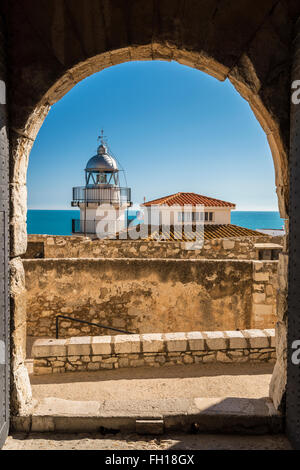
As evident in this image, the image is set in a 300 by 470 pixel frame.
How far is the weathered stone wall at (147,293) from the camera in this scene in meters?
7.29

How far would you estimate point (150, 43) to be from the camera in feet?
9.03

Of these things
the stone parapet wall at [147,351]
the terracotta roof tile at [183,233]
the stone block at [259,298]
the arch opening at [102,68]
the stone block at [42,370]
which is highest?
the arch opening at [102,68]

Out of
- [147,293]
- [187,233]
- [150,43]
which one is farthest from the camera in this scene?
[187,233]

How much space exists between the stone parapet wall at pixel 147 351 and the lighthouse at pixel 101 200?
1920 cm

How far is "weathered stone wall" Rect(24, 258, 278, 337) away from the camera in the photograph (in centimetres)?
729

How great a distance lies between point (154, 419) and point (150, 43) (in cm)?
347

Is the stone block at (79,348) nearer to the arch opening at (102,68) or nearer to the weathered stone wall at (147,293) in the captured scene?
the arch opening at (102,68)

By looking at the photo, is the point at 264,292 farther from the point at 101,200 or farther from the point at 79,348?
the point at 101,200

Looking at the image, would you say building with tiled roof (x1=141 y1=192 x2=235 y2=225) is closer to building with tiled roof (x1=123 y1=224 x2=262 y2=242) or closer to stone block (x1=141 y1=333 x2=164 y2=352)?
building with tiled roof (x1=123 y1=224 x2=262 y2=242)

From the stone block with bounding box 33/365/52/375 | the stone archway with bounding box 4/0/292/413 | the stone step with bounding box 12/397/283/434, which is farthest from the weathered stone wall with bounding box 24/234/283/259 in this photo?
the stone archway with bounding box 4/0/292/413

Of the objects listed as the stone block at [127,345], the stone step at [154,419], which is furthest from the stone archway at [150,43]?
the stone block at [127,345]

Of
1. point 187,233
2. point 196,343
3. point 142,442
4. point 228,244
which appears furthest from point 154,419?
point 187,233

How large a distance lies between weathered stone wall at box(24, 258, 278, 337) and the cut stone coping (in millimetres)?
2174
